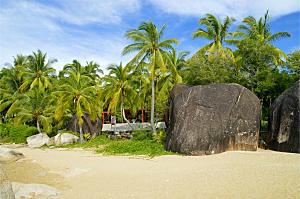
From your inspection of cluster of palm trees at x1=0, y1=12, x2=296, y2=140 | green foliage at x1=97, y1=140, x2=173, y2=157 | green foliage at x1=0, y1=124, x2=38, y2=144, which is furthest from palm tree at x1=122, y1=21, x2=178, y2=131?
green foliage at x1=0, y1=124, x2=38, y2=144

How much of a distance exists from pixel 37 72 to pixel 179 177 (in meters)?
30.6

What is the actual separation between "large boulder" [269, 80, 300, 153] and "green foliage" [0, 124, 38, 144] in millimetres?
24549

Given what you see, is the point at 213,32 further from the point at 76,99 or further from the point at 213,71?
the point at 76,99

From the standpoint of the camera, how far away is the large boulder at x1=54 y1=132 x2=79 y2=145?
27.0 m

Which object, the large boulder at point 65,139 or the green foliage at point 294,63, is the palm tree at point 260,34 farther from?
the large boulder at point 65,139

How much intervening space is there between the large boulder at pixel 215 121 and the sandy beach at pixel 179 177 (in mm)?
1055

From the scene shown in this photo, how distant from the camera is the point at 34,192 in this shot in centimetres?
919

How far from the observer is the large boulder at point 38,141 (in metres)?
27.7

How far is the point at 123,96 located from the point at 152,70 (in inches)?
196

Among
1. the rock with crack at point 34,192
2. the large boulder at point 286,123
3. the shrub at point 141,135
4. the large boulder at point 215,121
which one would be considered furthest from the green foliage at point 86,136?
the rock with crack at point 34,192

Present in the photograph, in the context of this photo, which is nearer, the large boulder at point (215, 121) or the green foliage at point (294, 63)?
the large boulder at point (215, 121)

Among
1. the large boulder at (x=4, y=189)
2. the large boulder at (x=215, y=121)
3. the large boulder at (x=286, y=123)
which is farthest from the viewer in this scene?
the large boulder at (x=215, y=121)

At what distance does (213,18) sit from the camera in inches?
1101

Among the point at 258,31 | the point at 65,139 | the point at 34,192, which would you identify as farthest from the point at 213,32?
the point at 34,192
